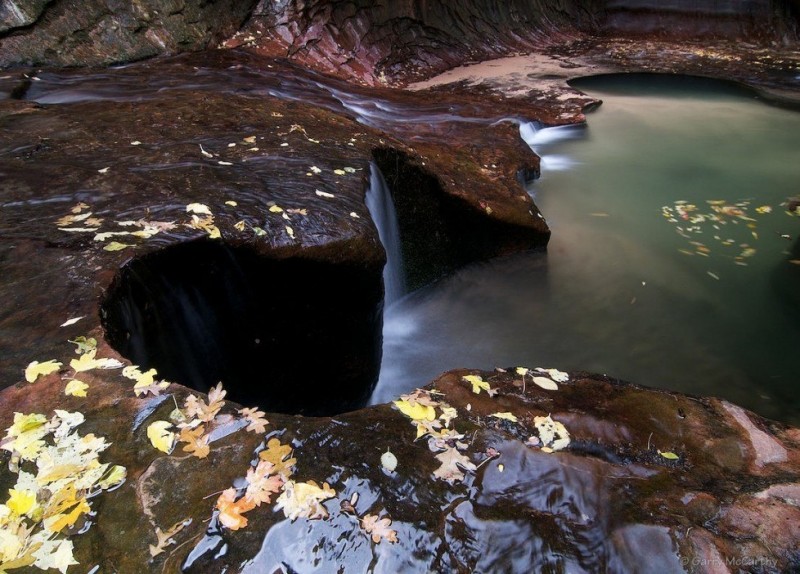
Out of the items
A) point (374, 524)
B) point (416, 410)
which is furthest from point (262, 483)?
point (416, 410)

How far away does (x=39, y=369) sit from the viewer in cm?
224

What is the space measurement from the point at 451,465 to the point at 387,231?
9.86ft

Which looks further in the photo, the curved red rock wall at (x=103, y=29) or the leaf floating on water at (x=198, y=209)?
the curved red rock wall at (x=103, y=29)

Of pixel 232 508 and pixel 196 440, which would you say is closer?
pixel 232 508

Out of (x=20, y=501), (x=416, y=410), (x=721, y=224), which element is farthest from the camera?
(x=721, y=224)

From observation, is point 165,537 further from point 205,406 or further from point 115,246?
point 115,246

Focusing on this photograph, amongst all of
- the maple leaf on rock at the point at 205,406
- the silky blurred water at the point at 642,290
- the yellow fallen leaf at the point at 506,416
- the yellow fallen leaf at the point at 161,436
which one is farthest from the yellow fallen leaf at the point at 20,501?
the silky blurred water at the point at 642,290

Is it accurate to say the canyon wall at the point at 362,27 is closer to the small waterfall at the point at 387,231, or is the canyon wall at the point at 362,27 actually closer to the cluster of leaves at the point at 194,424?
the small waterfall at the point at 387,231

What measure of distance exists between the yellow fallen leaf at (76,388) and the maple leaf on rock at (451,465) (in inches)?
59.5

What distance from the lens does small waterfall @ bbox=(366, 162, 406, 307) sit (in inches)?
179

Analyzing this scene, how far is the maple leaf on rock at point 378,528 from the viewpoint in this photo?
1.83 metres

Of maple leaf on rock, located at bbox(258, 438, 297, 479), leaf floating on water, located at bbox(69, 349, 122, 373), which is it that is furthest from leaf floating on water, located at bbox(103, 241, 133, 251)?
maple leaf on rock, located at bbox(258, 438, 297, 479)

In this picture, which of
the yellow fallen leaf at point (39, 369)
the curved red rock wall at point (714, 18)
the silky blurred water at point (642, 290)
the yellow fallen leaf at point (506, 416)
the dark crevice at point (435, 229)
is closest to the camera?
the yellow fallen leaf at point (39, 369)

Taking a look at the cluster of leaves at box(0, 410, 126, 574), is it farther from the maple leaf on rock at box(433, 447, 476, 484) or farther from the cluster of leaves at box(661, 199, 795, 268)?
the cluster of leaves at box(661, 199, 795, 268)
